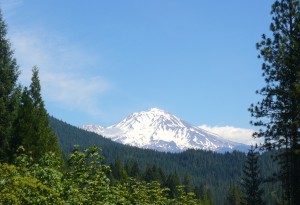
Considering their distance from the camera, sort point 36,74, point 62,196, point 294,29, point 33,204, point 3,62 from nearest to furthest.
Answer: point 33,204 < point 62,196 < point 294,29 < point 3,62 < point 36,74

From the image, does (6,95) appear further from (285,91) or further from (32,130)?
(285,91)

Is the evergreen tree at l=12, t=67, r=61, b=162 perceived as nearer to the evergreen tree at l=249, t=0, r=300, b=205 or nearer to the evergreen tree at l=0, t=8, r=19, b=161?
the evergreen tree at l=0, t=8, r=19, b=161

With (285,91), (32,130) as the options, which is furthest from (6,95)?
(285,91)

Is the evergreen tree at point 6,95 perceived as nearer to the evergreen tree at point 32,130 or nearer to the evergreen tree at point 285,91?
the evergreen tree at point 32,130

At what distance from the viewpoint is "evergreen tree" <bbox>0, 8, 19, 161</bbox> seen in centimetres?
2741

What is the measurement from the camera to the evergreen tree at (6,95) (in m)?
27.4

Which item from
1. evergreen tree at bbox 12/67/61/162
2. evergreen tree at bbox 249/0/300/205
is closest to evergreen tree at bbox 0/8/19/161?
evergreen tree at bbox 12/67/61/162

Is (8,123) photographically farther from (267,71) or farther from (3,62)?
(267,71)

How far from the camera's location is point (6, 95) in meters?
27.5

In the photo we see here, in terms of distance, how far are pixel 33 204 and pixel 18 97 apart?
18250 mm

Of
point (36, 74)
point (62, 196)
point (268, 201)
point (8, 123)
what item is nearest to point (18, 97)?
point (8, 123)

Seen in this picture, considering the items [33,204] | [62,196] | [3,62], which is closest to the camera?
[33,204]

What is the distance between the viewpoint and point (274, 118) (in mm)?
26000

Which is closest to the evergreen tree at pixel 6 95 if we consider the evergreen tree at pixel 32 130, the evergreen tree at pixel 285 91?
A: the evergreen tree at pixel 32 130
